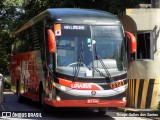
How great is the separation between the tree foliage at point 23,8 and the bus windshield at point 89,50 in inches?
374

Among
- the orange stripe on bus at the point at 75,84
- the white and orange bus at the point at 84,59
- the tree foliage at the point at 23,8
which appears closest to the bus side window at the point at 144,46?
the white and orange bus at the point at 84,59

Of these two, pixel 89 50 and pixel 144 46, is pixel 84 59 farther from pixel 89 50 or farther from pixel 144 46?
pixel 144 46

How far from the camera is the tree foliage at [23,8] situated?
24297 mm

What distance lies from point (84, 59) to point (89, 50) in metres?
0.35

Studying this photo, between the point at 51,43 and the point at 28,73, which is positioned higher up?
the point at 51,43

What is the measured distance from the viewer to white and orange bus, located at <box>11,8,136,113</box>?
43.1ft

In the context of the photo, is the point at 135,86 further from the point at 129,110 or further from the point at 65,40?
the point at 65,40

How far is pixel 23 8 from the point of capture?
34375 millimetres

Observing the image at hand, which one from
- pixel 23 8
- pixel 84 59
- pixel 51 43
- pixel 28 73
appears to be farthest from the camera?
pixel 23 8

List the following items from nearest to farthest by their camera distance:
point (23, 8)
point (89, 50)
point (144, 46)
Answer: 1. point (89, 50)
2. point (144, 46)
3. point (23, 8)

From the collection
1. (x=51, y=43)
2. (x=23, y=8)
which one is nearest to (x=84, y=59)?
(x=51, y=43)

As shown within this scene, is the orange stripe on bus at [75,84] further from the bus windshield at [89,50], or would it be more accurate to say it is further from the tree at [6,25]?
the tree at [6,25]

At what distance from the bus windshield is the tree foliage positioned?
31.2 feet

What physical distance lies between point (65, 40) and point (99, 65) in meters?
1.35
